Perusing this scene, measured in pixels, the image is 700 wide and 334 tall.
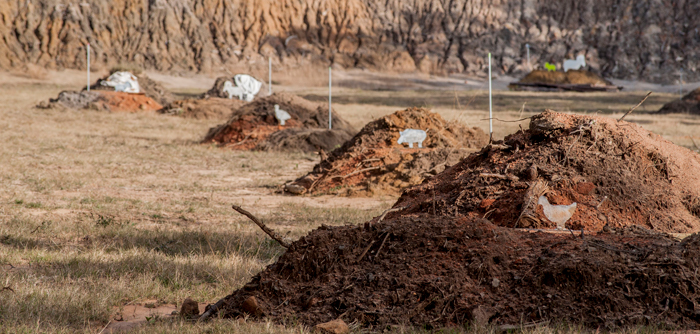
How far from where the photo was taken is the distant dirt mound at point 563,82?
45.0 metres

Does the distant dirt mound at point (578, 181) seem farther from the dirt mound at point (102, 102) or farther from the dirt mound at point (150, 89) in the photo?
the dirt mound at point (150, 89)

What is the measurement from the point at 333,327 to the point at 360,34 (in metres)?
53.6

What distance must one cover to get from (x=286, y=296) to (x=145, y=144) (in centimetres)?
1401

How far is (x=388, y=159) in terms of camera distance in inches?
452

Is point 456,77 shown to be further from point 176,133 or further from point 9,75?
point 176,133

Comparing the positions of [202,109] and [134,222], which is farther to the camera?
[202,109]

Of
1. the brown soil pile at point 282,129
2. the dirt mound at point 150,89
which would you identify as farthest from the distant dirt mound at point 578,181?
the dirt mound at point 150,89

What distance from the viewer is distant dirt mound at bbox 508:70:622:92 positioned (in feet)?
148

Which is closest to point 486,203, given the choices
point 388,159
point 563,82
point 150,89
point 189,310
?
point 189,310

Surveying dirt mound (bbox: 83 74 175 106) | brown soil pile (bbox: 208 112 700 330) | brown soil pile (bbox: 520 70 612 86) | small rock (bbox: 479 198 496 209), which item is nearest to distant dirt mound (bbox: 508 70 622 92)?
brown soil pile (bbox: 520 70 612 86)

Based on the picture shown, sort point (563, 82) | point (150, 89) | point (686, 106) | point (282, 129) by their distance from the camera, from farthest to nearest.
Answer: point (563, 82) → point (150, 89) → point (686, 106) → point (282, 129)

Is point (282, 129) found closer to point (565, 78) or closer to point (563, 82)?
point (563, 82)

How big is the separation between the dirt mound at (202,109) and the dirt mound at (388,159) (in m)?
13.8

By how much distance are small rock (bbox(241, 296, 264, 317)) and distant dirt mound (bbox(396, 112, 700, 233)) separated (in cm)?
229
